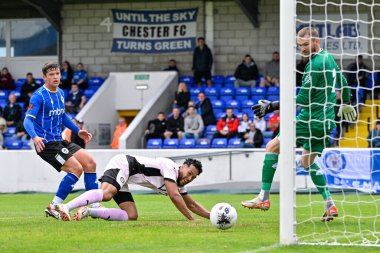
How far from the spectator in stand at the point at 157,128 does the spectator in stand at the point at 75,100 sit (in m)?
3.29

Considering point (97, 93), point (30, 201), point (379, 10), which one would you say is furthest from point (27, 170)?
point (379, 10)

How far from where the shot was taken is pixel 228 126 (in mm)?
24656

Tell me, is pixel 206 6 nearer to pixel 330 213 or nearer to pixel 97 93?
pixel 97 93

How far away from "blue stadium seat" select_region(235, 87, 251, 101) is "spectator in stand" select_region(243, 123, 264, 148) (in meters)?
3.54

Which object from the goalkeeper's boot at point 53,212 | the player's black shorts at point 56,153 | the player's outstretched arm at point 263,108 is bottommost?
the goalkeeper's boot at point 53,212

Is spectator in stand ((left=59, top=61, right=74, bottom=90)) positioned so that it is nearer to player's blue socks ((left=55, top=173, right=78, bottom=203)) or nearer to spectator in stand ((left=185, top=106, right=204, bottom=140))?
spectator in stand ((left=185, top=106, right=204, bottom=140))

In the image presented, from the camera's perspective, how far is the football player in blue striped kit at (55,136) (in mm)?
11688

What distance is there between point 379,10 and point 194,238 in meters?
20.2

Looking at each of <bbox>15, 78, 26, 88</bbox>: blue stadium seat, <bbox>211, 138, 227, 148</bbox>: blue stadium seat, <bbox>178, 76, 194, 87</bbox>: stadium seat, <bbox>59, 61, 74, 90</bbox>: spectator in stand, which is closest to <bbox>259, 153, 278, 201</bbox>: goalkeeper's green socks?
<bbox>211, 138, 227, 148</bbox>: blue stadium seat

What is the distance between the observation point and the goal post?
8297mm

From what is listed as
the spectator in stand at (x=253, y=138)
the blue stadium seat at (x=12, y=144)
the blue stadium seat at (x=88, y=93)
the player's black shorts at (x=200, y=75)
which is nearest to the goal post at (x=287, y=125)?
the spectator in stand at (x=253, y=138)

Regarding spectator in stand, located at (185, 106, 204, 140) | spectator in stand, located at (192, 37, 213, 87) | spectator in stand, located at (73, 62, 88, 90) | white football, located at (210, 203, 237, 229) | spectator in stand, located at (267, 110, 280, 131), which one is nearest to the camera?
white football, located at (210, 203, 237, 229)

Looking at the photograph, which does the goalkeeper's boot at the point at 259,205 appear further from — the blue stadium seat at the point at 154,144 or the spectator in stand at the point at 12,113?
the spectator in stand at the point at 12,113

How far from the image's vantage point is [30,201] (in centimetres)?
1762
